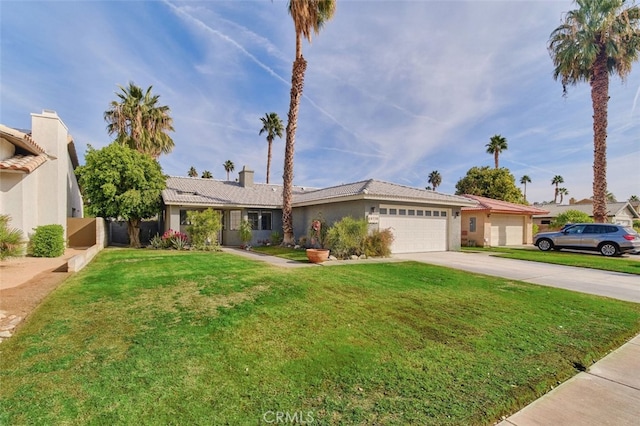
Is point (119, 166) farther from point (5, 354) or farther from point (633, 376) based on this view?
point (633, 376)

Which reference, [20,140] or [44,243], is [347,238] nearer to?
[44,243]

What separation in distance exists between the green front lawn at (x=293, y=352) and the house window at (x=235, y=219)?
12804 mm

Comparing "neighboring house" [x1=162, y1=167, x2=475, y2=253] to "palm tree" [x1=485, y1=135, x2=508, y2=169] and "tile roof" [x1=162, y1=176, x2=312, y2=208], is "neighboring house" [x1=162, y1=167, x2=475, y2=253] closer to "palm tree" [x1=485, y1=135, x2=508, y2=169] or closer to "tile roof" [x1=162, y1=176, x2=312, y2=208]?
"tile roof" [x1=162, y1=176, x2=312, y2=208]

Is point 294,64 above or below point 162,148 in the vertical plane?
above

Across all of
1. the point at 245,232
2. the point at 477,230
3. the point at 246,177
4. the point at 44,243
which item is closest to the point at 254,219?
the point at 245,232

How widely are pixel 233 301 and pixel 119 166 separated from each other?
15.0 m

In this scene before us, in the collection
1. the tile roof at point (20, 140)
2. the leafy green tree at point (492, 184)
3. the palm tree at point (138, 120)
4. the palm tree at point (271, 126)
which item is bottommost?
the tile roof at point (20, 140)

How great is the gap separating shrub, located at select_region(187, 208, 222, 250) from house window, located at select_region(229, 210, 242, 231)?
355 cm

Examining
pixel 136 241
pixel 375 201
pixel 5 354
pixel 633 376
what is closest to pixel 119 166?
pixel 136 241

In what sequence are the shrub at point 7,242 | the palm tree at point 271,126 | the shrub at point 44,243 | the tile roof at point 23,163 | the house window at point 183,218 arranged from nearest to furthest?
1. the shrub at point 7,242
2. the tile roof at point 23,163
3. the shrub at point 44,243
4. the house window at point 183,218
5. the palm tree at point 271,126

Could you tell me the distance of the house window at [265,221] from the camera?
20906 millimetres

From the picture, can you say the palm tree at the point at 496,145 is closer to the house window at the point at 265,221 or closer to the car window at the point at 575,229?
the car window at the point at 575,229

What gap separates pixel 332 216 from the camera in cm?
1733

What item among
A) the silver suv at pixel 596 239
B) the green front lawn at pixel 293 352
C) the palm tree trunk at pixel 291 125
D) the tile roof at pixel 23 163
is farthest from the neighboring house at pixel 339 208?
the green front lawn at pixel 293 352
